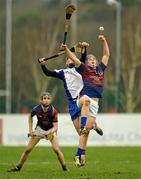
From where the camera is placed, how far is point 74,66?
23859mm

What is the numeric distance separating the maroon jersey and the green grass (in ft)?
3.52

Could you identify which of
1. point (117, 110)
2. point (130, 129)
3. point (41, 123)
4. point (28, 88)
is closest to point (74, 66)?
point (41, 123)

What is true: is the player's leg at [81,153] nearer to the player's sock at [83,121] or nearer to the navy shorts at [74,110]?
the player's sock at [83,121]

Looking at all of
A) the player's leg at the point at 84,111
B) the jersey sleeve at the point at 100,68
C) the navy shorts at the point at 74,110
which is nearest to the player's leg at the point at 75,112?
the navy shorts at the point at 74,110

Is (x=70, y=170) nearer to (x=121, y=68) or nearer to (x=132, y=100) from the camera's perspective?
(x=132, y=100)

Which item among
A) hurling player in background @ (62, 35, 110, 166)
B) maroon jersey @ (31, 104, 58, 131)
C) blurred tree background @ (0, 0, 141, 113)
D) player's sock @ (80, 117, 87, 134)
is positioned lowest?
blurred tree background @ (0, 0, 141, 113)

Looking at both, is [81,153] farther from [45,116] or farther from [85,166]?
[85,166]

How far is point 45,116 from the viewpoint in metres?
21.9

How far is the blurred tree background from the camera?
5179cm

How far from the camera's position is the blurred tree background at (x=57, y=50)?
5179 centimetres

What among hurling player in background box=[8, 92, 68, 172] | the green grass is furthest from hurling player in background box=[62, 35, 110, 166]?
the green grass

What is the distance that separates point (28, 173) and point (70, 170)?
1.43m

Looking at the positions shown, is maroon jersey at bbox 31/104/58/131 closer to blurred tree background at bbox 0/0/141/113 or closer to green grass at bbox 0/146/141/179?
green grass at bbox 0/146/141/179

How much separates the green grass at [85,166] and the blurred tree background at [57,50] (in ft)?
52.4
